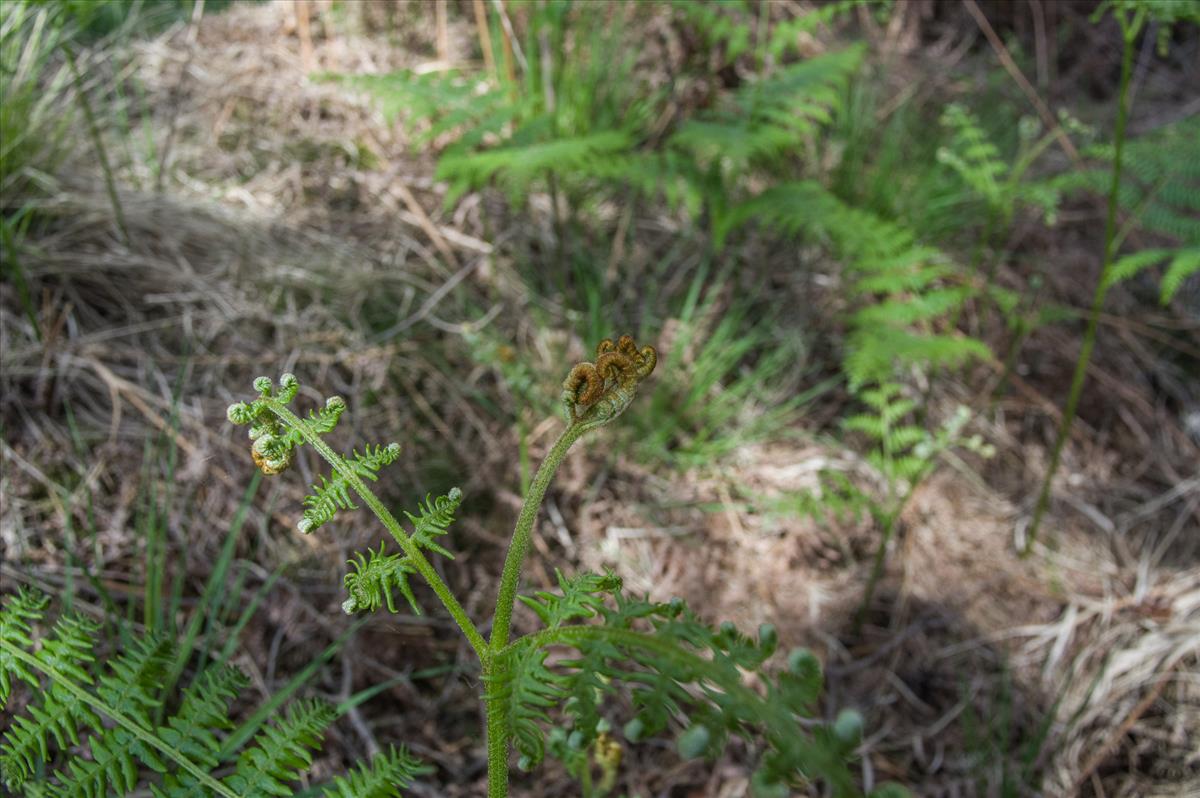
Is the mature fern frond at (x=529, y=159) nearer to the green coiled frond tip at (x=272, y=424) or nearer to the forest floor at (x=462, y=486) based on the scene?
the forest floor at (x=462, y=486)

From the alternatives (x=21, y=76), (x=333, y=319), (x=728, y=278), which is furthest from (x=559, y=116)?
(x=21, y=76)

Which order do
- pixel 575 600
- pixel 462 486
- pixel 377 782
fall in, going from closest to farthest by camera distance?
1. pixel 575 600
2. pixel 377 782
3. pixel 462 486

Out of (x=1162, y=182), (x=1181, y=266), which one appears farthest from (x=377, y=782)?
(x=1162, y=182)

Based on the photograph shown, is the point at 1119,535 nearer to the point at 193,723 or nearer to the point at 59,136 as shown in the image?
the point at 193,723

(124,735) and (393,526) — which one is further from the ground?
(393,526)

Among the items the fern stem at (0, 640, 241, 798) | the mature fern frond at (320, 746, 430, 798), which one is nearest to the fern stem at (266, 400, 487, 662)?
the mature fern frond at (320, 746, 430, 798)

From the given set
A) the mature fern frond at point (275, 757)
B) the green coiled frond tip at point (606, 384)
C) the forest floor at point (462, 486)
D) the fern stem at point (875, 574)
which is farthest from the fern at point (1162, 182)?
the mature fern frond at point (275, 757)

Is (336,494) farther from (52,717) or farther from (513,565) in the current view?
(52,717)
